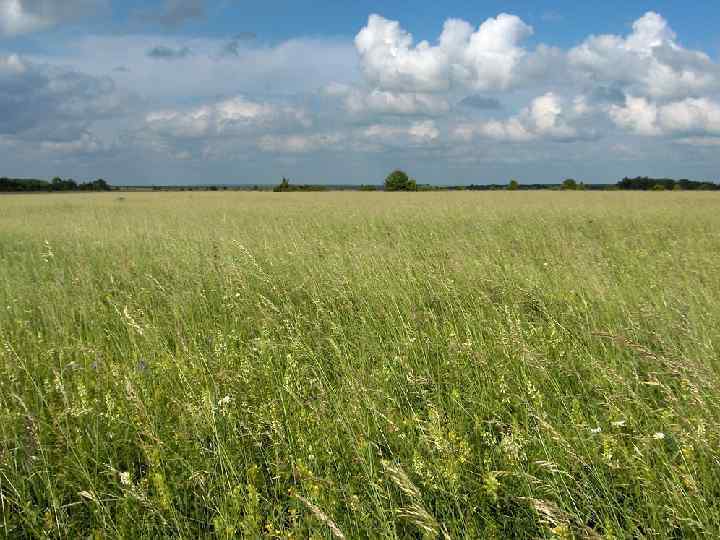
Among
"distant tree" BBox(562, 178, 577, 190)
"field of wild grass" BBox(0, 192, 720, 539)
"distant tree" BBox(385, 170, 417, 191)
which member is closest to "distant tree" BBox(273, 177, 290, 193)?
"distant tree" BBox(385, 170, 417, 191)

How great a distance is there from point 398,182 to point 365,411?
2841 inches

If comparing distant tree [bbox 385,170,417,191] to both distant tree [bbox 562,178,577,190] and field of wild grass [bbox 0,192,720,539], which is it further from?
field of wild grass [bbox 0,192,720,539]

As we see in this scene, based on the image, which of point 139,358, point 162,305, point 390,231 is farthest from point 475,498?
point 390,231

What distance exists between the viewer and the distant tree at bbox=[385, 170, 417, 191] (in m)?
71.9

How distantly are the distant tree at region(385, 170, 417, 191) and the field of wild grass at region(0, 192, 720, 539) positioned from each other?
67326mm

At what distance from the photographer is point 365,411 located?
2498mm

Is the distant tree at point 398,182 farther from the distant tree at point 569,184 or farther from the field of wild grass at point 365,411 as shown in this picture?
the field of wild grass at point 365,411

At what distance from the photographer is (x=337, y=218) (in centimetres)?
1417

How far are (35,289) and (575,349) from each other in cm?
554

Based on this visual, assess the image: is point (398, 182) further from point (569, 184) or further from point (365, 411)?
point (365, 411)

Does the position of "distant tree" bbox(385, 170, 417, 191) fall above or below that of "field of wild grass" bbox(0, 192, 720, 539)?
above

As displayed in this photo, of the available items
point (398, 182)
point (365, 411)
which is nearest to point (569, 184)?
point (398, 182)

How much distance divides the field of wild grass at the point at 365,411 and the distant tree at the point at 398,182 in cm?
6733

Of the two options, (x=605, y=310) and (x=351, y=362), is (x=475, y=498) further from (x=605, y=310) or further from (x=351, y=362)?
(x=605, y=310)
